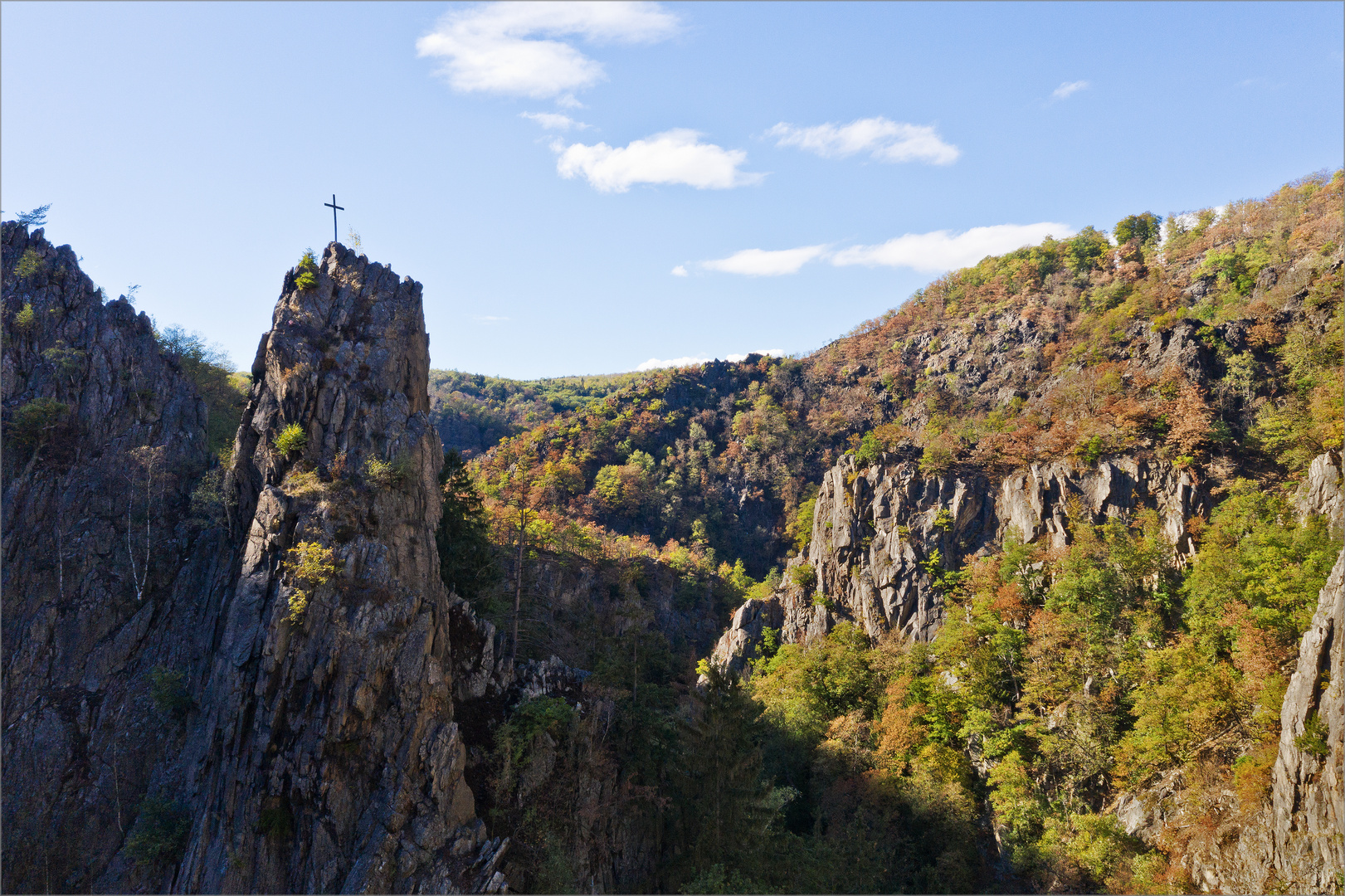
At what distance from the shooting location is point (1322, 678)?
26.0 m

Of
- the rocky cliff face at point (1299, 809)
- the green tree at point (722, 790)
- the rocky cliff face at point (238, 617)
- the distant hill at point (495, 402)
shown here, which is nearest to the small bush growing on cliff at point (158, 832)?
the rocky cliff face at point (238, 617)

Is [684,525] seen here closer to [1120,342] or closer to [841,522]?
[841,522]

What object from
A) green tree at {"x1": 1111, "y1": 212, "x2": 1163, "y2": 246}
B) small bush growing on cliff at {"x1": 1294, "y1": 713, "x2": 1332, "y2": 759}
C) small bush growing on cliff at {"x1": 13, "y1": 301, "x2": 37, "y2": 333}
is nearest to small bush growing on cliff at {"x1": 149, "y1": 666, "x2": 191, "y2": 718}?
small bush growing on cliff at {"x1": 13, "y1": 301, "x2": 37, "y2": 333}

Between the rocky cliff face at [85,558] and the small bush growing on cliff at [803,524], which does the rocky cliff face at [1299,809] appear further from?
the rocky cliff face at [85,558]

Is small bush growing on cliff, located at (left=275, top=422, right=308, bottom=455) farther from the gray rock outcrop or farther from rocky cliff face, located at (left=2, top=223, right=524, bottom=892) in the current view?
the gray rock outcrop

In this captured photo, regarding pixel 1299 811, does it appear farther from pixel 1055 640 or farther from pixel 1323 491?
pixel 1323 491

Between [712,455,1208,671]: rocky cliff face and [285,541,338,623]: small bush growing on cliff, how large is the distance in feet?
125

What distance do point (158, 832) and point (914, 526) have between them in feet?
158

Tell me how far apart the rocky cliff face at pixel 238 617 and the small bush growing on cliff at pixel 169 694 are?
13cm

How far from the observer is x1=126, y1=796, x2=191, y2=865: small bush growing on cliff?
27.4 metres

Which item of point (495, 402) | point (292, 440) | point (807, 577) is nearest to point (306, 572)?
point (292, 440)

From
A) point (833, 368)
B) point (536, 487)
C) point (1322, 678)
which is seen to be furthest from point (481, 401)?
point (1322, 678)

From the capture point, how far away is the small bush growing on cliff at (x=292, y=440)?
3238cm

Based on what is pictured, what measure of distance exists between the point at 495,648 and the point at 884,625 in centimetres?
3034
